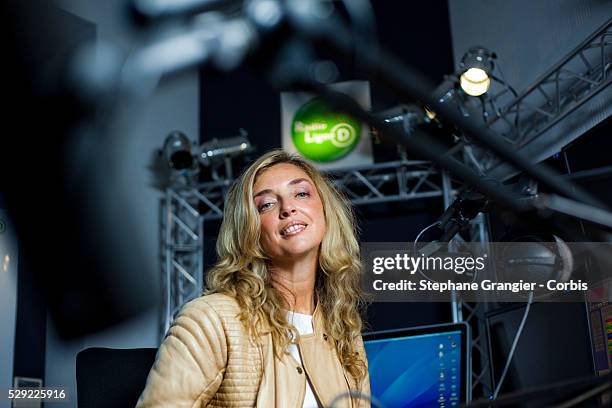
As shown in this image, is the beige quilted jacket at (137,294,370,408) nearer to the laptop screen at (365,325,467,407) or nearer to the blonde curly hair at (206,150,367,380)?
the blonde curly hair at (206,150,367,380)

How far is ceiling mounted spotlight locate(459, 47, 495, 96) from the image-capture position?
121 inches

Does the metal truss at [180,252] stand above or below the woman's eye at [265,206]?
above

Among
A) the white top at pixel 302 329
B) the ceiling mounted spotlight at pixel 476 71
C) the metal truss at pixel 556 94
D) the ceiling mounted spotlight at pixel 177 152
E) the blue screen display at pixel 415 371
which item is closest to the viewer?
the white top at pixel 302 329

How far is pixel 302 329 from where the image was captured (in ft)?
6.38

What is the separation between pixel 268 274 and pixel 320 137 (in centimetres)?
223

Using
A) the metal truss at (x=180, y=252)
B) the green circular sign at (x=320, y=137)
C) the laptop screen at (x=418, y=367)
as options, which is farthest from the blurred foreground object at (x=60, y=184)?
the laptop screen at (x=418, y=367)

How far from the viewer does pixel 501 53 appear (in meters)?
3.50

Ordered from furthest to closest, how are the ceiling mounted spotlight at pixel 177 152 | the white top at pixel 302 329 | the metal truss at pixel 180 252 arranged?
the metal truss at pixel 180 252, the ceiling mounted spotlight at pixel 177 152, the white top at pixel 302 329

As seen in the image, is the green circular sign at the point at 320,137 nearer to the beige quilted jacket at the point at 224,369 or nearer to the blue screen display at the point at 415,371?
the blue screen display at the point at 415,371

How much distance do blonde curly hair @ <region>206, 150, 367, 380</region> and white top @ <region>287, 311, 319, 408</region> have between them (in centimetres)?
3

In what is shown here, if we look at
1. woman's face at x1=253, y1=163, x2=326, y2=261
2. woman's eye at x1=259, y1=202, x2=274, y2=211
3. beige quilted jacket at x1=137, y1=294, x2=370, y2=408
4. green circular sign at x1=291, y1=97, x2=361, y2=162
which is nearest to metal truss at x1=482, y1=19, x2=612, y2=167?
green circular sign at x1=291, y1=97, x2=361, y2=162

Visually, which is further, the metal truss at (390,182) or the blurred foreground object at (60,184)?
the metal truss at (390,182)

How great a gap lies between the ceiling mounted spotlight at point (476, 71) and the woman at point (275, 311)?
1170 mm

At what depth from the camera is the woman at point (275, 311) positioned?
5.59 feet
